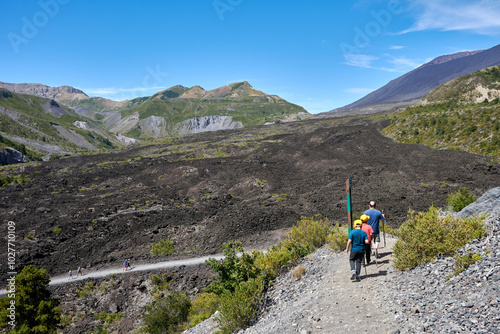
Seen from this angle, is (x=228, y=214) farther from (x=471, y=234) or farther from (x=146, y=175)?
(x=146, y=175)

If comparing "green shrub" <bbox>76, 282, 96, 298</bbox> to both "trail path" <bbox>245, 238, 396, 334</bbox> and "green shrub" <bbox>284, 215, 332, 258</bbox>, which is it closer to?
"green shrub" <bbox>284, 215, 332, 258</bbox>

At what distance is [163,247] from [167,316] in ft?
34.6

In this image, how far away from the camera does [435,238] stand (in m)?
8.18

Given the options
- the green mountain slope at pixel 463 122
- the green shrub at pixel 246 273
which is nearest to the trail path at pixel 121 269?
the green shrub at pixel 246 273

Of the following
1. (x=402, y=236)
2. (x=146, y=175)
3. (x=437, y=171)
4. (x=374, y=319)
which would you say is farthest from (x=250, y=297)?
(x=146, y=175)

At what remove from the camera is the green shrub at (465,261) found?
6.96 meters

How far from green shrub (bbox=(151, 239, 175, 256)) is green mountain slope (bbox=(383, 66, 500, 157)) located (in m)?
42.9

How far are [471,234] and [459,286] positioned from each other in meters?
2.09

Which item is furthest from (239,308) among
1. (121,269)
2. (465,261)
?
(121,269)

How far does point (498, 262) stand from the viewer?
646 cm

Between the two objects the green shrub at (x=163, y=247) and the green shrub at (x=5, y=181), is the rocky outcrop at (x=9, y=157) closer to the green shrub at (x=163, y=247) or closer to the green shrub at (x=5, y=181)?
the green shrub at (x=5, y=181)

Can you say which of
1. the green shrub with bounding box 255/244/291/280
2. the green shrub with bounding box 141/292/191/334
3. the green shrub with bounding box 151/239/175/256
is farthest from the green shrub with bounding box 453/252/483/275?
the green shrub with bounding box 151/239/175/256

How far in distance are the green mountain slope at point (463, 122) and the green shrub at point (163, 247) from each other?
4290 cm

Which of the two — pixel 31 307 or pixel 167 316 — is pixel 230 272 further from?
pixel 31 307
